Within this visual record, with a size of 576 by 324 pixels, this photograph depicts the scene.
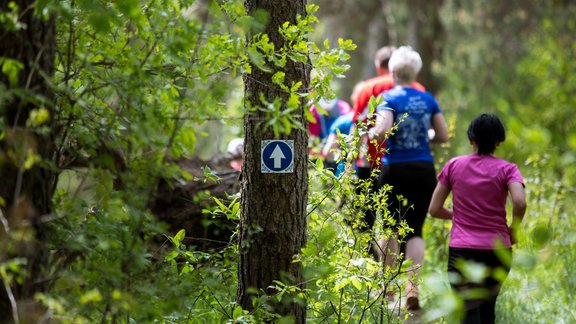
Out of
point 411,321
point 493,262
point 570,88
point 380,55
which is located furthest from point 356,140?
point 570,88

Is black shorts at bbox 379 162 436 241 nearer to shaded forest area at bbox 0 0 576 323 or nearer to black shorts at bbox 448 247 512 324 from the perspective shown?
black shorts at bbox 448 247 512 324

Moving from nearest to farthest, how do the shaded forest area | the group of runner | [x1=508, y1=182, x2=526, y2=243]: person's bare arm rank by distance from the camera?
the shaded forest area < [x1=508, y1=182, x2=526, y2=243]: person's bare arm < the group of runner

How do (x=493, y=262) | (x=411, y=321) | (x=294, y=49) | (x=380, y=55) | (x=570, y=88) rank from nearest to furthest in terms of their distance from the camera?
(x=294, y=49)
(x=493, y=262)
(x=411, y=321)
(x=380, y=55)
(x=570, y=88)

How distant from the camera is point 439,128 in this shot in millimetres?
7004

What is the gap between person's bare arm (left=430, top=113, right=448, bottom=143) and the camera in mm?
6988

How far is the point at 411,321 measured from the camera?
6.48m

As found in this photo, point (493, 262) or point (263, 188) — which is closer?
point (263, 188)

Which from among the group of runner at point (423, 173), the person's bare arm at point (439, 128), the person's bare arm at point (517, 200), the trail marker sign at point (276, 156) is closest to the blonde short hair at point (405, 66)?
the group of runner at point (423, 173)

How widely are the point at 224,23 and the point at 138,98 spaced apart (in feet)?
1.70

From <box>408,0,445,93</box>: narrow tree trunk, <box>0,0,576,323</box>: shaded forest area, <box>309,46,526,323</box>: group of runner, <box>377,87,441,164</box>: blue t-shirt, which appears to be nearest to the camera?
<box>0,0,576,323</box>: shaded forest area

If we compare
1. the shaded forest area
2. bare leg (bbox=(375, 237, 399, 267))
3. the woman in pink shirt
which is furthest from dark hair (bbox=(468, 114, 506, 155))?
the shaded forest area

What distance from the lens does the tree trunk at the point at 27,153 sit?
3379 mm

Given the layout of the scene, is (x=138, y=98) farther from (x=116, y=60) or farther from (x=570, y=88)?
(x=570, y=88)

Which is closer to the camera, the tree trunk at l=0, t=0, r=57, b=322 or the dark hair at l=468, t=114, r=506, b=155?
the tree trunk at l=0, t=0, r=57, b=322
